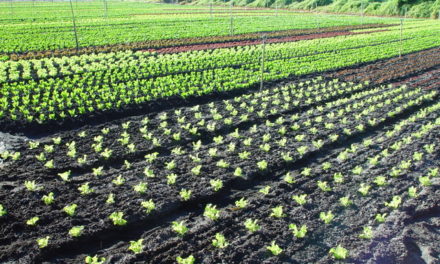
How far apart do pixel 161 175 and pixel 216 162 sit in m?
1.46

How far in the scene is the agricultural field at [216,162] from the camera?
668cm

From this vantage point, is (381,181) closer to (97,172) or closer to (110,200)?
(110,200)

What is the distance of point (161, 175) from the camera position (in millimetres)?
8867

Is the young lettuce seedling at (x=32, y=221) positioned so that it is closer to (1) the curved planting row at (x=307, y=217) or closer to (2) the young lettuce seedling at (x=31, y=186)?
(1) the curved planting row at (x=307, y=217)

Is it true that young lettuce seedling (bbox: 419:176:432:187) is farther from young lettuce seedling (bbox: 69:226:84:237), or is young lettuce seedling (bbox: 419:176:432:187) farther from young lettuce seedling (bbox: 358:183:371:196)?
young lettuce seedling (bbox: 69:226:84:237)

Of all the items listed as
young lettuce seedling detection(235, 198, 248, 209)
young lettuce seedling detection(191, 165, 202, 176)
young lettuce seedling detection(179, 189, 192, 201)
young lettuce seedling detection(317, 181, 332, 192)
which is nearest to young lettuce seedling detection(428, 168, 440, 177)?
young lettuce seedling detection(317, 181, 332, 192)

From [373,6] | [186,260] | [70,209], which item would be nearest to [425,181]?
[186,260]

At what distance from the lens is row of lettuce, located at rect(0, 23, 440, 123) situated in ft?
44.6

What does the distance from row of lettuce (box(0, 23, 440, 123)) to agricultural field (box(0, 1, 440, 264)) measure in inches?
4.3

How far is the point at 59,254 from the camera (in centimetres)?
646

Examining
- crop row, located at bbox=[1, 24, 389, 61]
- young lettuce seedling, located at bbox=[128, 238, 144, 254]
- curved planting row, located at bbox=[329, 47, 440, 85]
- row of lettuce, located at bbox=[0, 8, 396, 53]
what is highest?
row of lettuce, located at bbox=[0, 8, 396, 53]

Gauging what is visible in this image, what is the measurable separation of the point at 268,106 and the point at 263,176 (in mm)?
5490

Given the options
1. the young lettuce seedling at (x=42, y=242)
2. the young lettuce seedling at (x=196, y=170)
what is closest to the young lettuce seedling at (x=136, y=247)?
the young lettuce seedling at (x=42, y=242)

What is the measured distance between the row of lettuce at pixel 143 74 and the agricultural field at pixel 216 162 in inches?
4.3
